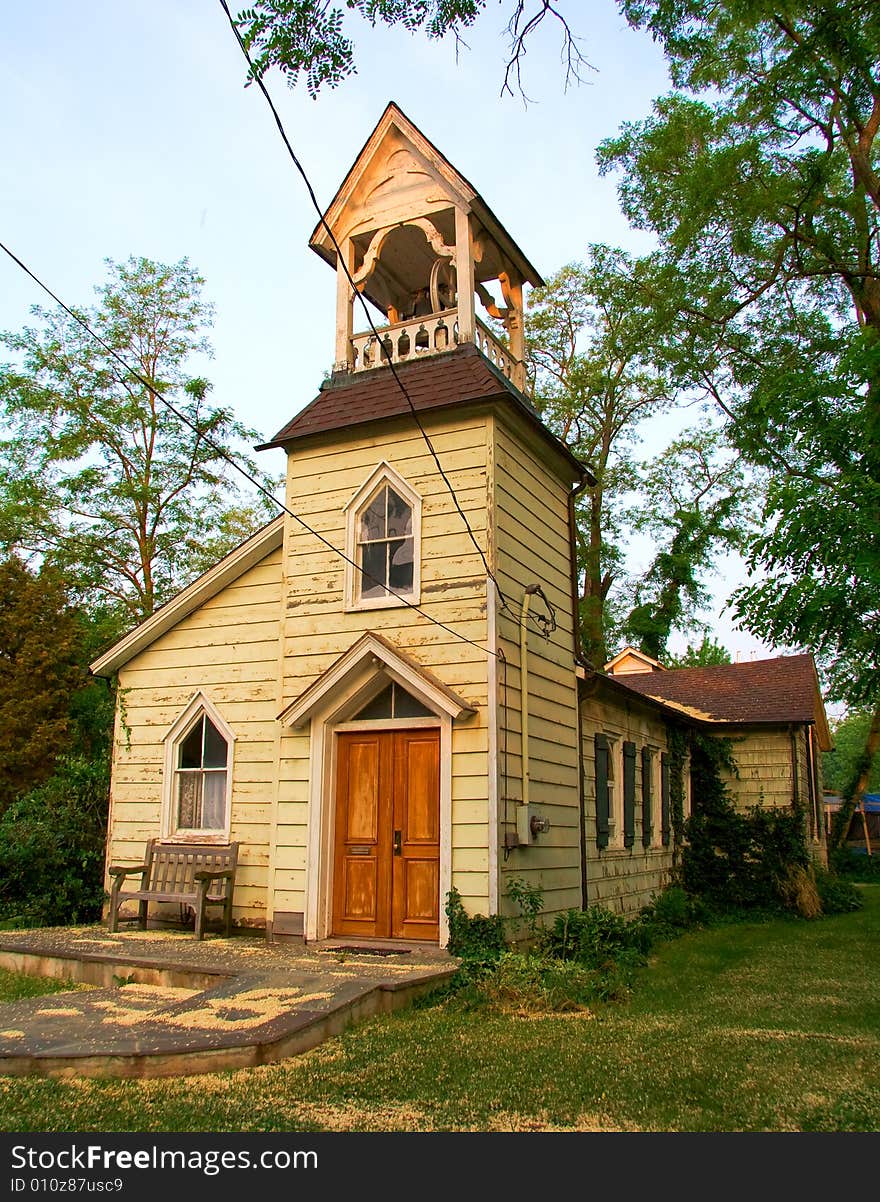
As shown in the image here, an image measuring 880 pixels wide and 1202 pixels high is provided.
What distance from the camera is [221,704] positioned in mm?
12164

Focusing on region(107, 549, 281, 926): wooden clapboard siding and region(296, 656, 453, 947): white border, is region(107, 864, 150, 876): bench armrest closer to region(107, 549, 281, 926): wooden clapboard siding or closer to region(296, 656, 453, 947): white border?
region(107, 549, 281, 926): wooden clapboard siding

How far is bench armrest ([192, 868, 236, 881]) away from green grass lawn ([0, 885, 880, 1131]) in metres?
3.77

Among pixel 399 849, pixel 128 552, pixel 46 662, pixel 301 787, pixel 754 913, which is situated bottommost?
pixel 754 913

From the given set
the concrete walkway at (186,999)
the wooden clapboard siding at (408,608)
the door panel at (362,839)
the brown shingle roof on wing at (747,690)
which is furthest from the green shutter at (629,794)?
the concrete walkway at (186,999)

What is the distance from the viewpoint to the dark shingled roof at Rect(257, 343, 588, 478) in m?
10.5

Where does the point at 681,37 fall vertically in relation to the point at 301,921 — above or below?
above

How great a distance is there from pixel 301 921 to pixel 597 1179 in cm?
646

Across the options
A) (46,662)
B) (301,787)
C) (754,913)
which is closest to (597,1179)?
(301,787)

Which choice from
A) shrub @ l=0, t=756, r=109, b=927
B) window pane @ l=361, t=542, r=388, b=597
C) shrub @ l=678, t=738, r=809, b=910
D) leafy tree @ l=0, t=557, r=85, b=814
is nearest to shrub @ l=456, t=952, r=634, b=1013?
window pane @ l=361, t=542, r=388, b=597

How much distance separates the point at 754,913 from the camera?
16172 millimetres

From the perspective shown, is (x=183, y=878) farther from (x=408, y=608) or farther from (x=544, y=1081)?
(x=544, y=1081)

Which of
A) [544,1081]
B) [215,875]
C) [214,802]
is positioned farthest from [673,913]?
[544,1081]

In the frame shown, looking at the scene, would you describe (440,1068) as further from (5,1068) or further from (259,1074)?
(5,1068)

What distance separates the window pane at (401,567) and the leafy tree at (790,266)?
4.87 m
